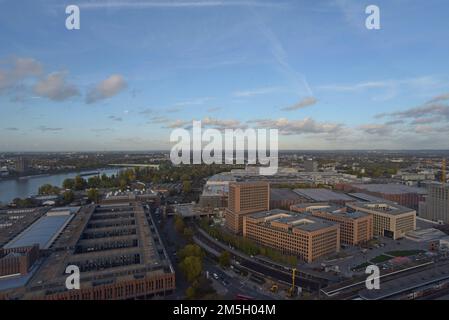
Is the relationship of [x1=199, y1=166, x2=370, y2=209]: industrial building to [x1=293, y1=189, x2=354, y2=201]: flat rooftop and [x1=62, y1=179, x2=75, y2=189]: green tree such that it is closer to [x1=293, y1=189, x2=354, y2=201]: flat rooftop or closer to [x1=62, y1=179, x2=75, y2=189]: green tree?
[x1=293, y1=189, x2=354, y2=201]: flat rooftop

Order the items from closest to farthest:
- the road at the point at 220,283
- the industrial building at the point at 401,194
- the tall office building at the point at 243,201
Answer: the road at the point at 220,283, the tall office building at the point at 243,201, the industrial building at the point at 401,194

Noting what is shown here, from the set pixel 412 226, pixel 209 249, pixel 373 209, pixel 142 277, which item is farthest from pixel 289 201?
pixel 142 277

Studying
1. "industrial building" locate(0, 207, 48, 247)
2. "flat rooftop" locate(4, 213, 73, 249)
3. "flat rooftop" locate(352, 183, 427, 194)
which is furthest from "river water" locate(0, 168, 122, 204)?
"flat rooftop" locate(352, 183, 427, 194)

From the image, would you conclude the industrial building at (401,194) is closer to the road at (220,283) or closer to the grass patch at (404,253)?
the grass patch at (404,253)

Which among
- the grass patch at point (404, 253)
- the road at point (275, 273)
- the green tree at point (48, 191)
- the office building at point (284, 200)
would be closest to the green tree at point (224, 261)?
the road at point (275, 273)

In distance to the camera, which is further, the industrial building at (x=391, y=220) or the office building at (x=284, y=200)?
the office building at (x=284, y=200)
